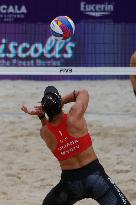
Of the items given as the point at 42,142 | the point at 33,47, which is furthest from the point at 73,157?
the point at 33,47

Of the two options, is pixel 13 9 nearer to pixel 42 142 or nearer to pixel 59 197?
pixel 42 142

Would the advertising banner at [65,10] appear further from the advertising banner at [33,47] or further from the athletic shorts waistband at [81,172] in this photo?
the athletic shorts waistband at [81,172]

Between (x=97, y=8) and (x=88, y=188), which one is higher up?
(x=97, y=8)

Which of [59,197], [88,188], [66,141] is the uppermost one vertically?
[66,141]

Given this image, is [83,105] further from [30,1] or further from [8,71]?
[30,1]

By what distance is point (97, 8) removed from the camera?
1891 cm

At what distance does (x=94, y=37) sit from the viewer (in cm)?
1917

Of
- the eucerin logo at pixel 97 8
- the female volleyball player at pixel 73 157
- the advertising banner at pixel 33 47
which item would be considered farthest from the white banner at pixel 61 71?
the eucerin logo at pixel 97 8

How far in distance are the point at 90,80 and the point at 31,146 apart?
7417mm

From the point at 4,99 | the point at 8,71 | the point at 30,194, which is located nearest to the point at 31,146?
the point at 8,71

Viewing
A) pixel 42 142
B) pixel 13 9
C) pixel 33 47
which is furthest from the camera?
pixel 33 47

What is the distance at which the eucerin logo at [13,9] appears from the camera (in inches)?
740

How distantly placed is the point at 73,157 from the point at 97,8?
12517mm

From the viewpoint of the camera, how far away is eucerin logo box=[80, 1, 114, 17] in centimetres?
1881
